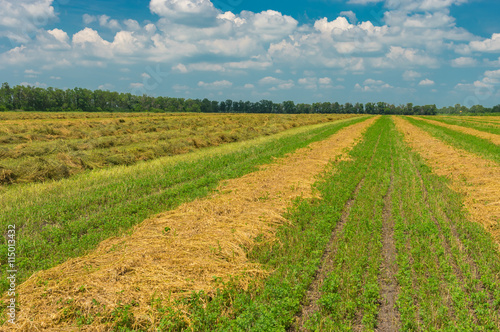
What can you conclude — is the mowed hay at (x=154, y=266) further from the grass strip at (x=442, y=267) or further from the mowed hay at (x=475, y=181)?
the mowed hay at (x=475, y=181)

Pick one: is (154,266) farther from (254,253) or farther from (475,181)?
(475,181)

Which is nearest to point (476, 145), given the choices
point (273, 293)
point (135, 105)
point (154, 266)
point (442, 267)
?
point (442, 267)

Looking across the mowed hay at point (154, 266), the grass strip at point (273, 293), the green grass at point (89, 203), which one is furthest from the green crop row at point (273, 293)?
the green grass at point (89, 203)

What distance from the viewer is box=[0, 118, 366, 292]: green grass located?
260 inches

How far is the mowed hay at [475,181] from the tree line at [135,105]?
121m

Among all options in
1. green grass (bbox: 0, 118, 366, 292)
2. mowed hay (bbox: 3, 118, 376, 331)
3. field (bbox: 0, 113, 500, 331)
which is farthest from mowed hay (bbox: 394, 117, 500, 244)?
green grass (bbox: 0, 118, 366, 292)

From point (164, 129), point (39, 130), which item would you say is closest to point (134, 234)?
point (39, 130)

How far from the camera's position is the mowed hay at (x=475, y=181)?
8.27 metres

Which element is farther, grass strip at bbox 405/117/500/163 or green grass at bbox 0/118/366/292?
grass strip at bbox 405/117/500/163

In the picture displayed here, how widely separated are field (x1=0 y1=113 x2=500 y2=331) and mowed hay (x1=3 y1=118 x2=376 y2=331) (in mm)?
29

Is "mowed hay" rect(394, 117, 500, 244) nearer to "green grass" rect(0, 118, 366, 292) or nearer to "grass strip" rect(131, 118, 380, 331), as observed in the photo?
"grass strip" rect(131, 118, 380, 331)

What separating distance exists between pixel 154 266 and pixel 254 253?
218 cm

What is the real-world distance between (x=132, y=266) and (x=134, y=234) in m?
1.58

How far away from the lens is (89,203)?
9430mm
